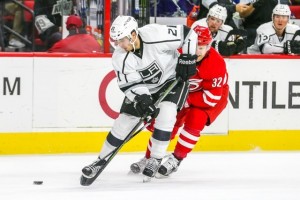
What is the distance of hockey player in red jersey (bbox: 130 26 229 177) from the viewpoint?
6.14m

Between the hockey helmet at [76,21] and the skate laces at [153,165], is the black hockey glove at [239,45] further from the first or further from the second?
the skate laces at [153,165]

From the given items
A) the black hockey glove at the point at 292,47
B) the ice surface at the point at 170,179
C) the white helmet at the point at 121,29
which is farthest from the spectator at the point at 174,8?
the white helmet at the point at 121,29

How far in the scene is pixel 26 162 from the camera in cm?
684

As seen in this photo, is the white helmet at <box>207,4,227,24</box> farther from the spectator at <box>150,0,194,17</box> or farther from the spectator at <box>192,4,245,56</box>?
the spectator at <box>150,0,194,17</box>

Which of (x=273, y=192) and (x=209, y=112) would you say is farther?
(x=209, y=112)

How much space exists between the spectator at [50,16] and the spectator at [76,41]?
98 mm

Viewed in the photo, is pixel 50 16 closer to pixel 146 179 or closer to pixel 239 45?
pixel 239 45

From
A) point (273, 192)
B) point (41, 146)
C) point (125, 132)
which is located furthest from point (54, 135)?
point (273, 192)

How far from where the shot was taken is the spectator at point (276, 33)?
25.0 feet

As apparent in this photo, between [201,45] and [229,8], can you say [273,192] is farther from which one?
[229,8]

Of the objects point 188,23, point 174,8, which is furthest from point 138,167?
point 174,8

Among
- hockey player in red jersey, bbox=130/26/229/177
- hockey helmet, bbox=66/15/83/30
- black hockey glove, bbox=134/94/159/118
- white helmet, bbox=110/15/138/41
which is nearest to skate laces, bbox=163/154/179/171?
hockey player in red jersey, bbox=130/26/229/177

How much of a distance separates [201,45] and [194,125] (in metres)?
0.47

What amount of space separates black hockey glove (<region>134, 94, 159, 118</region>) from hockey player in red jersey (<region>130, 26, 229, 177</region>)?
1.41ft
